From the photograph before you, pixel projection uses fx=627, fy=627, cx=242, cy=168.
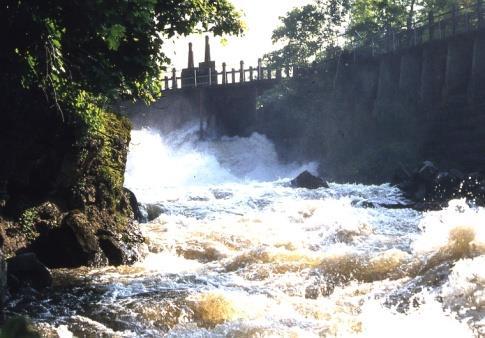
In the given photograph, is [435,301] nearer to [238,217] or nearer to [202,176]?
[238,217]

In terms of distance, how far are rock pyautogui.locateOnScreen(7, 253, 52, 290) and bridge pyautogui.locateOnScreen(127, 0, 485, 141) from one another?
2041cm

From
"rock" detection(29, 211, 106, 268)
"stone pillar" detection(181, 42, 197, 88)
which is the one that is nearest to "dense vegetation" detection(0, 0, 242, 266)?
"rock" detection(29, 211, 106, 268)

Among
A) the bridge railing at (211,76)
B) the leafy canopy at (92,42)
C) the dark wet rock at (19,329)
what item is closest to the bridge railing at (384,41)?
the bridge railing at (211,76)

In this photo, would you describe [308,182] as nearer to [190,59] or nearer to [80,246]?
[80,246]

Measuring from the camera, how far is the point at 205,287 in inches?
328

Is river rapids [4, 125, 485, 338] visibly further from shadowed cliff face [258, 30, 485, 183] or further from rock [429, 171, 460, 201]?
shadowed cliff face [258, 30, 485, 183]

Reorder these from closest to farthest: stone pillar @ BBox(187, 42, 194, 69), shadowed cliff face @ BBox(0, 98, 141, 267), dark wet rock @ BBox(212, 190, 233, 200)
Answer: shadowed cliff face @ BBox(0, 98, 141, 267)
dark wet rock @ BBox(212, 190, 233, 200)
stone pillar @ BBox(187, 42, 194, 69)

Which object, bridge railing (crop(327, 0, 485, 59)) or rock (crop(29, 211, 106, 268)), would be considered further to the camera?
bridge railing (crop(327, 0, 485, 59))

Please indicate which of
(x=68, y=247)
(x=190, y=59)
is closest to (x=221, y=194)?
(x=68, y=247)

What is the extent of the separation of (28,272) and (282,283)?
3.35m

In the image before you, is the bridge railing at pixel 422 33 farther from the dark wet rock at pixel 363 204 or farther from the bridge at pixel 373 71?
the dark wet rock at pixel 363 204

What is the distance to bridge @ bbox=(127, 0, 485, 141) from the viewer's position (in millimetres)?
28562

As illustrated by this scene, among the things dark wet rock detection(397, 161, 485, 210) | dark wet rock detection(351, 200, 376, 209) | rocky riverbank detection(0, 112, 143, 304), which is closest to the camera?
rocky riverbank detection(0, 112, 143, 304)

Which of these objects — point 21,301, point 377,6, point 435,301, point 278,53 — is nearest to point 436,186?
point 435,301
